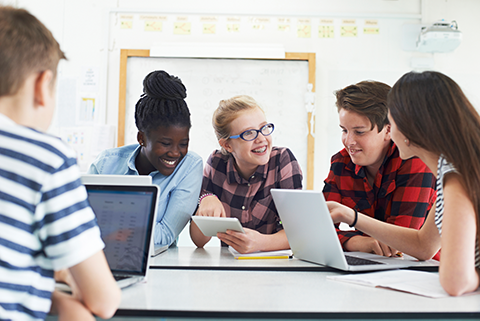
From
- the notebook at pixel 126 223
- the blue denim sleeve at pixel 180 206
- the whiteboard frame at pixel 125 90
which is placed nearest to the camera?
the notebook at pixel 126 223

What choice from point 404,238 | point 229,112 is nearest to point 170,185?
point 229,112

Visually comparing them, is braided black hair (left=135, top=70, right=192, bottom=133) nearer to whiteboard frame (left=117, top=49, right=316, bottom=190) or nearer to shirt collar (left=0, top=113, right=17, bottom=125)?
shirt collar (left=0, top=113, right=17, bottom=125)

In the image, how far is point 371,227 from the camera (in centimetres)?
136

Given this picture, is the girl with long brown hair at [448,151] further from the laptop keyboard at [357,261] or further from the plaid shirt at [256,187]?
the plaid shirt at [256,187]

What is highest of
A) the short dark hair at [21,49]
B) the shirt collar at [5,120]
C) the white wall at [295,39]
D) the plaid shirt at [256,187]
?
the white wall at [295,39]

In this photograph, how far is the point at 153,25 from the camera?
3.17m

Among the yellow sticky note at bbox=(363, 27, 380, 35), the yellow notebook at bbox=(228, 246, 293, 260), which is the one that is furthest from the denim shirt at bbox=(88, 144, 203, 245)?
the yellow sticky note at bbox=(363, 27, 380, 35)

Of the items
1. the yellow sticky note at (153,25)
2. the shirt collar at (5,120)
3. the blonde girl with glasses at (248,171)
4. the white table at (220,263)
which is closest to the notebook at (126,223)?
the white table at (220,263)

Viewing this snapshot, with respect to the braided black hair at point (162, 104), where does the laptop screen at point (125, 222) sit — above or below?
below

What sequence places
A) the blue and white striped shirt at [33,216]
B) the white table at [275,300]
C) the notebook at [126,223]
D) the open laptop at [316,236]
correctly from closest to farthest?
the blue and white striped shirt at [33,216] → the white table at [275,300] → the notebook at [126,223] → the open laptop at [316,236]

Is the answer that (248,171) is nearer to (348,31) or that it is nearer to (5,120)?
(5,120)

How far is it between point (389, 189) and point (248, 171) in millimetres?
634

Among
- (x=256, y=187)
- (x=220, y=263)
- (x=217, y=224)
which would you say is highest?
(x=256, y=187)

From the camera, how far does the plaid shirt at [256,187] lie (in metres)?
1.83
